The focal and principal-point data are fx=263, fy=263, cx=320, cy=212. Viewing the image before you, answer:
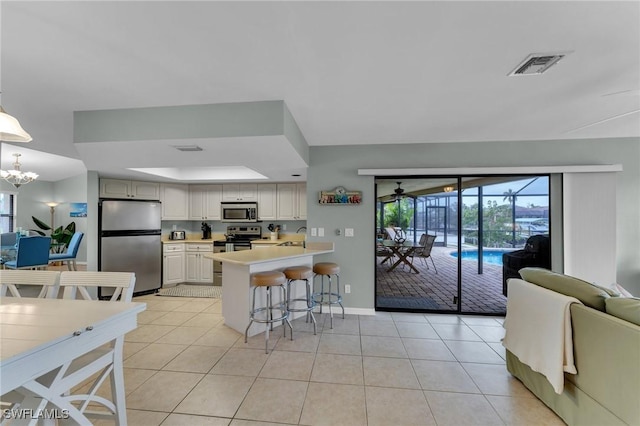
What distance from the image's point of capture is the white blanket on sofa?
1.66 meters

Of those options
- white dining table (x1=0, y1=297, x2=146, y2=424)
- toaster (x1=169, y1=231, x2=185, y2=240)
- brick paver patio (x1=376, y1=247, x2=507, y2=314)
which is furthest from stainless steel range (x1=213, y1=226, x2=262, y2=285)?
white dining table (x1=0, y1=297, x2=146, y2=424)

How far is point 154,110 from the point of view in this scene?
2.48m

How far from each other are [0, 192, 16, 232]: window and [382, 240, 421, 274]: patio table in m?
8.90

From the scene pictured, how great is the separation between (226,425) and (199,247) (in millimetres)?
4172

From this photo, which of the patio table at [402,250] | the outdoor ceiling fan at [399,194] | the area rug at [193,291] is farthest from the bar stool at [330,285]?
the area rug at [193,291]

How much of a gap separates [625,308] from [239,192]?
5511 mm

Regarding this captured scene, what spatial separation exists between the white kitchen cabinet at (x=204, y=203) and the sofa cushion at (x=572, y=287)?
212 inches

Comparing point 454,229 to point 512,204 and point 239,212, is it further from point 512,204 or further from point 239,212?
point 239,212

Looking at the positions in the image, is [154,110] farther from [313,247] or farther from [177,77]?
[313,247]

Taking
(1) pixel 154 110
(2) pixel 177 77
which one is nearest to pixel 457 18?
(2) pixel 177 77

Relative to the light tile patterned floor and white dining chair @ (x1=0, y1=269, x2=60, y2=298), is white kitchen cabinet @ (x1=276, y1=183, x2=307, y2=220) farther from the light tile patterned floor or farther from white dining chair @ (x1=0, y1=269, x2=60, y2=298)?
white dining chair @ (x1=0, y1=269, x2=60, y2=298)

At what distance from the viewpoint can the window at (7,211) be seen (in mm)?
6344

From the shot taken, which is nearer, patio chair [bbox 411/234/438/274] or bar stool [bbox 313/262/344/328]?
bar stool [bbox 313/262/344/328]

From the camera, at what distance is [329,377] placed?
2.25 m
